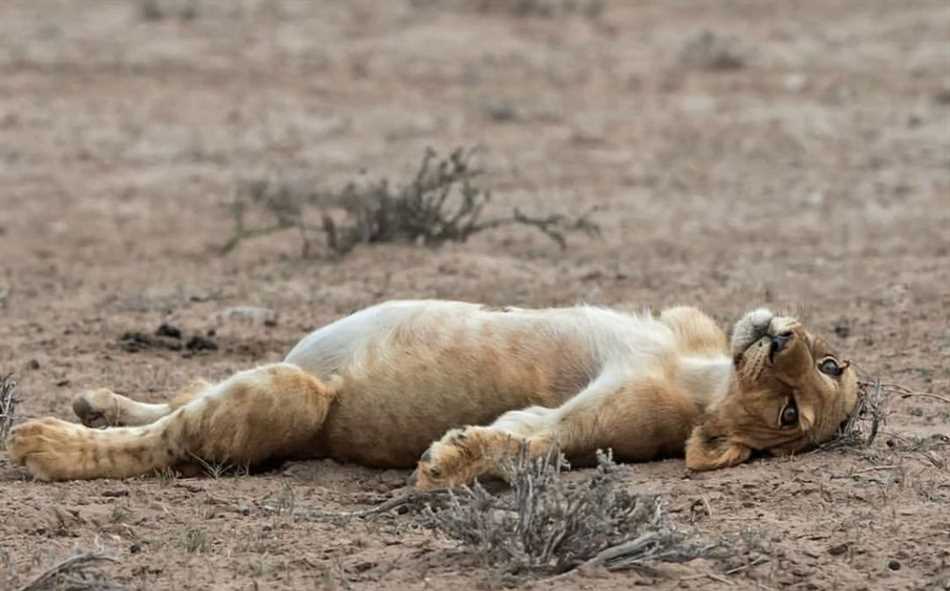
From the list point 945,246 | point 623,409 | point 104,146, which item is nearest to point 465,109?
point 104,146

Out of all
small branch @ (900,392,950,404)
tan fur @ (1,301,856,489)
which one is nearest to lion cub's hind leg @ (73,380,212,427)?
tan fur @ (1,301,856,489)

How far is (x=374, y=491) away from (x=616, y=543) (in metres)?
1.15

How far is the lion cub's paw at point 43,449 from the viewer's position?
5332 millimetres

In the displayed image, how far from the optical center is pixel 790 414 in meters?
5.33

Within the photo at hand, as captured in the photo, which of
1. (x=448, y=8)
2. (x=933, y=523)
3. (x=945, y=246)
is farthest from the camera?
(x=448, y=8)

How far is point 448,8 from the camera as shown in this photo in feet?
56.7

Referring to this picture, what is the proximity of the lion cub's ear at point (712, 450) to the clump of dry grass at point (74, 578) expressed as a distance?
1.79 m

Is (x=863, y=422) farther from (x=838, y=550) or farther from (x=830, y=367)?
(x=838, y=550)

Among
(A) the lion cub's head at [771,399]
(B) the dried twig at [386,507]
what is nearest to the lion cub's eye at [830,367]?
(A) the lion cub's head at [771,399]

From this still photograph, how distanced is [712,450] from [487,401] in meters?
0.68

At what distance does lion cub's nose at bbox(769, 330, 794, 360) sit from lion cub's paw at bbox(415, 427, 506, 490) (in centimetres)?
82

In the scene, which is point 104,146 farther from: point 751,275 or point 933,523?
point 933,523

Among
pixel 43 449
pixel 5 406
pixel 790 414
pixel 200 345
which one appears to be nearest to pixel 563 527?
pixel 790 414

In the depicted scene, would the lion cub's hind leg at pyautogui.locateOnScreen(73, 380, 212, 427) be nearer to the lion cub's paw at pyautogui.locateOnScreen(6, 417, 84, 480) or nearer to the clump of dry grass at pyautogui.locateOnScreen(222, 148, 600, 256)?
the lion cub's paw at pyautogui.locateOnScreen(6, 417, 84, 480)
